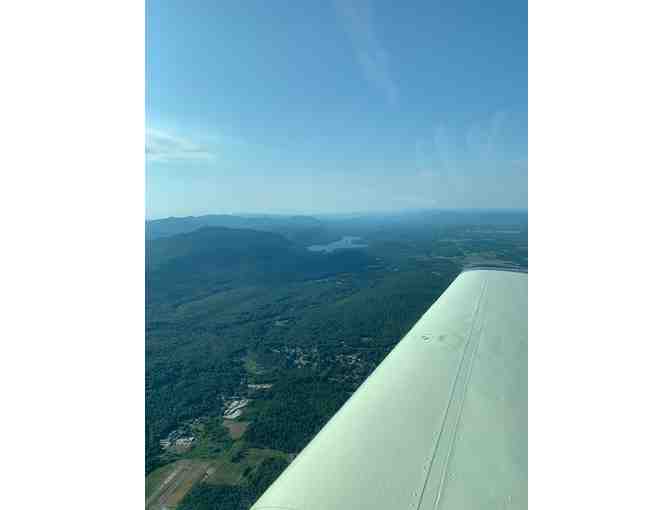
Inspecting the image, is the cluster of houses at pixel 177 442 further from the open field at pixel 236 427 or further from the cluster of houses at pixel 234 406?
the cluster of houses at pixel 234 406

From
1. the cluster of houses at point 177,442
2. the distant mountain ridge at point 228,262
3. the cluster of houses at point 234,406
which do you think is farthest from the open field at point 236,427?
the distant mountain ridge at point 228,262

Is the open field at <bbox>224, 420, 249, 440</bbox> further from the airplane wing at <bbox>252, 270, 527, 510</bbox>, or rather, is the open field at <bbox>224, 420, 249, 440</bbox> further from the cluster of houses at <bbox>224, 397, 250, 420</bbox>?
the airplane wing at <bbox>252, 270, 527, 510</bbox>

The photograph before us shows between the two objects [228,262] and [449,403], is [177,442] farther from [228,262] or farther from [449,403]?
[228,262]

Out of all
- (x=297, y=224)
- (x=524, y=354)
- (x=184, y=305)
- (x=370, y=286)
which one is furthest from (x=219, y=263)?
(x=524, y=354)

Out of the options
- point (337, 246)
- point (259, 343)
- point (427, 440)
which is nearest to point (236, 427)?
point (259, 343)

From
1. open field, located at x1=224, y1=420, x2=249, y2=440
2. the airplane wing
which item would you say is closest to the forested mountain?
open field, located at x1=224, y1=420, x2=249, y2=440
